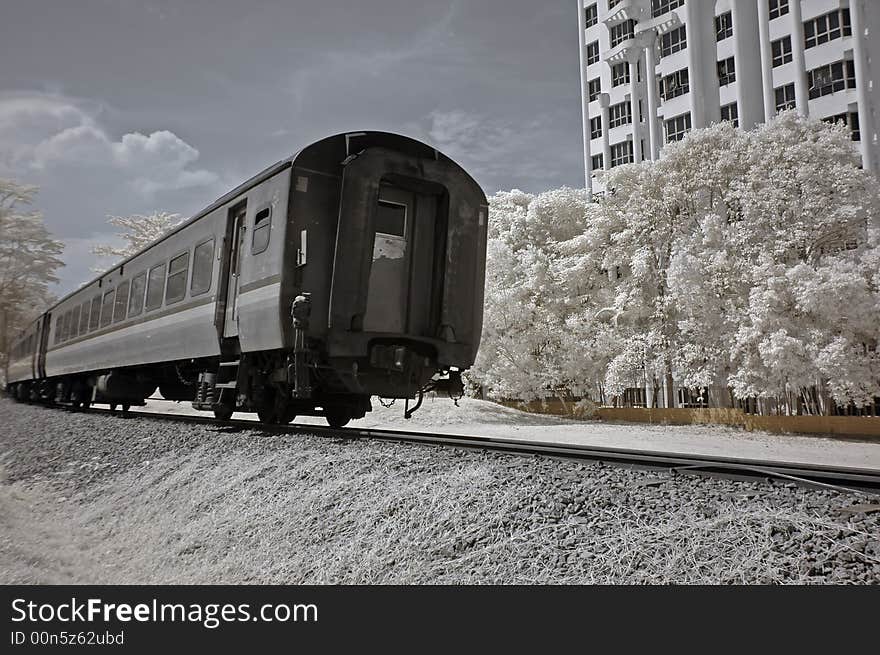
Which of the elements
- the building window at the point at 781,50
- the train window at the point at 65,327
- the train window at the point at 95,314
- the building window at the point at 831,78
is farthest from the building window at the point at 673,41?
the train window at the point at 65,327

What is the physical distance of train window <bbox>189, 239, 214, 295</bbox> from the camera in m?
9.48

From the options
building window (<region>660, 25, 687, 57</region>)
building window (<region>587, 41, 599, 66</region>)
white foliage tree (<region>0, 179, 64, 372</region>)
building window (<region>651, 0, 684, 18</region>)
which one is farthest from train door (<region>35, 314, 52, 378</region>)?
building window (<region>651, 0, 684, 18</region>)

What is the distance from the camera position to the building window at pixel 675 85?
29.4 meters

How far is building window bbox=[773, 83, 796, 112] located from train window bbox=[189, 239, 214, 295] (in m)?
24.4

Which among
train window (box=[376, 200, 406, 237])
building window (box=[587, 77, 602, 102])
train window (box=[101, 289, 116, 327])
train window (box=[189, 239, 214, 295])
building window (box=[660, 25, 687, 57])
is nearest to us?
train window (box=[376, 200, 406, 237])

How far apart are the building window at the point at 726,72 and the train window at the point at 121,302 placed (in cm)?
2590

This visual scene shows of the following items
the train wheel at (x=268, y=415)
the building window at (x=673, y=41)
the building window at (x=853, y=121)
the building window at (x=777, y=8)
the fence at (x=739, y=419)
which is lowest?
the train wheel at (x=268, y=415)

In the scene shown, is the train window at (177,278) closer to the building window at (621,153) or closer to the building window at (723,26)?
the building window at (621,153)

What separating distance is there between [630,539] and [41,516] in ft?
20.1

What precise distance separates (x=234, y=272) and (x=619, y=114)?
28092 millimetres

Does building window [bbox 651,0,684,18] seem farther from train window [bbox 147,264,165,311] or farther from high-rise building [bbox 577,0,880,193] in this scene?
train window [bbox 147,264,165,311]

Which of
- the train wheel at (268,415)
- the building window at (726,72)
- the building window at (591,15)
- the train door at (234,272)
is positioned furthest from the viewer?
the building window at (591,15)

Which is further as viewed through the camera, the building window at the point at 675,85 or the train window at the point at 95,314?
the building window at the point at 675,85
